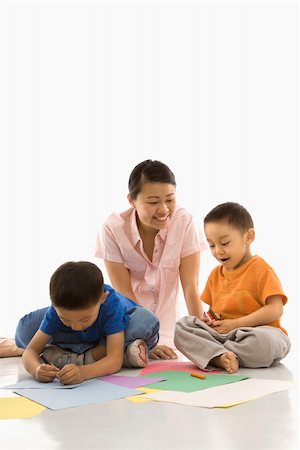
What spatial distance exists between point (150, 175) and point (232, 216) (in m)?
0.37

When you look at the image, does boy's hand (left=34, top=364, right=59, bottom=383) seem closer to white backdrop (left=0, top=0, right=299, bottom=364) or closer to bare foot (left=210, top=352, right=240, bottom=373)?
bare foot (left=210, top=352, right=240, bottom=373)

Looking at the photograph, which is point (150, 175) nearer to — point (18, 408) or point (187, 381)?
point (187, 381)

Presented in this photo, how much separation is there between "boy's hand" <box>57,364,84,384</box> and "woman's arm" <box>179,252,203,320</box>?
787 mm

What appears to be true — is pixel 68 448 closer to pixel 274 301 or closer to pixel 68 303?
pixel 68 303

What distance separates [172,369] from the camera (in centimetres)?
226

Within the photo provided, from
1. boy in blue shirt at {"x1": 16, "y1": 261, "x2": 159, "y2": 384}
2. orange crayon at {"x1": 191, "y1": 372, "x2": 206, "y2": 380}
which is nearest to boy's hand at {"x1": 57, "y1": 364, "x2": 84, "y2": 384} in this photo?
boy in blue shirt at {"x1": 16, "y1": 261, "x2": 159, "y2": 384}

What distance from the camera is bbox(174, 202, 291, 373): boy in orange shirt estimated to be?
2.26 m

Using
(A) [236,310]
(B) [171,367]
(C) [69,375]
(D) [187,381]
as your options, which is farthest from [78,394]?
(A) [236,310]

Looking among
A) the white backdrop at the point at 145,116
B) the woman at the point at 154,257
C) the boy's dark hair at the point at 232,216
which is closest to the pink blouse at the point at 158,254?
the woman at the point at 154,257

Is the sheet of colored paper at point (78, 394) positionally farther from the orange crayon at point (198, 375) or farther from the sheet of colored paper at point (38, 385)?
the orange crayon at point (198, 375)

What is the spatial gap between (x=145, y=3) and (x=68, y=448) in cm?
294

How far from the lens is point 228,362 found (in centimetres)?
219

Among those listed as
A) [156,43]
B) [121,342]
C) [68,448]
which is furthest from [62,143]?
[68,448]

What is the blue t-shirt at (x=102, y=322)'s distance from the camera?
2.19 metres
